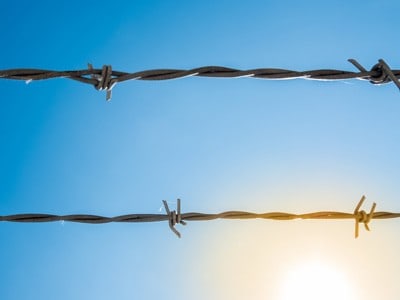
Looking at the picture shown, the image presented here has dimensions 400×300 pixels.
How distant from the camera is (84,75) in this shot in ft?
8.59

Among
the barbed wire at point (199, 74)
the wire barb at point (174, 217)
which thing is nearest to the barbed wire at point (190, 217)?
the wire barb at point (174, 217)

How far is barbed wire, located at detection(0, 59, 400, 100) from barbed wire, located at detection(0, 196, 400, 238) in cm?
60

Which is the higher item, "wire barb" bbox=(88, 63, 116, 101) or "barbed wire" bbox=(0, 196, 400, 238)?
"wire barb" bbox=(88, 63, 116, 101)

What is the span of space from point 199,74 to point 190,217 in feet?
2.34

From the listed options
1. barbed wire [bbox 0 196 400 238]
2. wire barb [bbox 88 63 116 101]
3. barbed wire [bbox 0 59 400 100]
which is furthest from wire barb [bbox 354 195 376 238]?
wire barb [bbox 88 63 116 101]

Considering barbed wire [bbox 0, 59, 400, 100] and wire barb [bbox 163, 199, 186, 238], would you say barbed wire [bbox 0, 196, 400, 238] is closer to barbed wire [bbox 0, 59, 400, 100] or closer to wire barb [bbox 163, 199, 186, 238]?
wire barb [bbox 163, 199, 186, 238]

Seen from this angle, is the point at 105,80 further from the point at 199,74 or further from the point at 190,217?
the point at 190,217

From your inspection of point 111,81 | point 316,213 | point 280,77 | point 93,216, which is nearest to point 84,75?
point 111,81

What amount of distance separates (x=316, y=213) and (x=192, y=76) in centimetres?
94

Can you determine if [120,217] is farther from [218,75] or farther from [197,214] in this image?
[218,75]

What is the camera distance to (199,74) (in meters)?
2.71

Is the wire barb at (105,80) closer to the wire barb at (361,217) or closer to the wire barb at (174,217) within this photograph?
the wire barb at (174,217)

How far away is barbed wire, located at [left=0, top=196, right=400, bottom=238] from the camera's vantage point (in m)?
2.81

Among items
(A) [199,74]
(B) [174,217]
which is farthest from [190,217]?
(A) [199,74]
